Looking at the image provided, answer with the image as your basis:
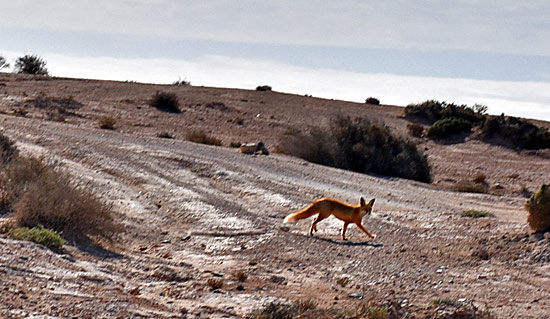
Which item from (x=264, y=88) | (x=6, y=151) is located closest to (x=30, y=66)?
(x=264, y=88)

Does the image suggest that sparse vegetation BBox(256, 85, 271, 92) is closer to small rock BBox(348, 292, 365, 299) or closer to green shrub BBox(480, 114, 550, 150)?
green shrub BBox(480, 114, 550, 150)

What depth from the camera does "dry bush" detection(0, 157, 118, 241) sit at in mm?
11508

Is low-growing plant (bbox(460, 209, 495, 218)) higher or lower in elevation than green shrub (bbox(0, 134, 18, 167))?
lower

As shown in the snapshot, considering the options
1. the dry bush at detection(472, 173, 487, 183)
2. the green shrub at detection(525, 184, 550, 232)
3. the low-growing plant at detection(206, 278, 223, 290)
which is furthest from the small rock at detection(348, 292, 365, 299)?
the dry bush at detection(472, 173, 487, 183)

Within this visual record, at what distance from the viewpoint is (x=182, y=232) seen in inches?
548

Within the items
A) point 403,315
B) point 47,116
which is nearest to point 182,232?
point 403,315

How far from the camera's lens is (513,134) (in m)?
37.2

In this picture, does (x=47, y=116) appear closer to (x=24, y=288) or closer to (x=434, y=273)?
(x=434, y=273)

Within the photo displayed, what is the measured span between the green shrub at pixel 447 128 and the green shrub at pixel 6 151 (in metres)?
25.4

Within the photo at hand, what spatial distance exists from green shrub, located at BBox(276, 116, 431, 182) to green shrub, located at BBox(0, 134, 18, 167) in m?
10.2

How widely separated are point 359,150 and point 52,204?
14.2 m

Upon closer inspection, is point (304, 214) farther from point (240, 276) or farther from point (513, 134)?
point (513, 134)

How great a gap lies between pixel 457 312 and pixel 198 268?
11.4 feet

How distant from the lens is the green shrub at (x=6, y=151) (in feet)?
47.4
